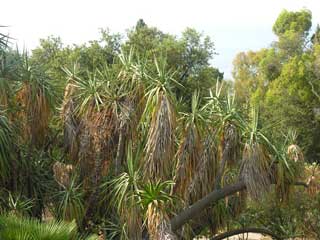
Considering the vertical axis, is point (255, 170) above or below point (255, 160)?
below

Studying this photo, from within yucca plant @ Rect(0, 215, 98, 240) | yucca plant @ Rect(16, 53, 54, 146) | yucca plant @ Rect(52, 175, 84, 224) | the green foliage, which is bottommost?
yucca plant @ Rect(0, 215, 98, 240)

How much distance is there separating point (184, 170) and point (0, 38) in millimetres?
3979

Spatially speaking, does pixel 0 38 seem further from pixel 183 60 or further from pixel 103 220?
pixel 183 60

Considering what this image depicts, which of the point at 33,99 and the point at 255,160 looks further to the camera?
the point at 33,99

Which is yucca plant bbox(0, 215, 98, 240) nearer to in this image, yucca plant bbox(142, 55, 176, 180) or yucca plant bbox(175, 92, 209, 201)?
yucca plant bbox(142, 55, 176, 180)

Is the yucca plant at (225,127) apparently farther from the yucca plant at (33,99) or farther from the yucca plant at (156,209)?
the yucca plant at (33,99)

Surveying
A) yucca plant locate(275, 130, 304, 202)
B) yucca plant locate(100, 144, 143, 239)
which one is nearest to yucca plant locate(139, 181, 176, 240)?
yucca plant locate(100, 144, 143, 239)

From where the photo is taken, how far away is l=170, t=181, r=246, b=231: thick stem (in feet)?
34.3

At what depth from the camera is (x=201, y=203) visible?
10.6 m

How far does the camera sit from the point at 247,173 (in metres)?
10.3

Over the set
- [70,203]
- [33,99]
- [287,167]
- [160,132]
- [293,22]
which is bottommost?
[70,203]

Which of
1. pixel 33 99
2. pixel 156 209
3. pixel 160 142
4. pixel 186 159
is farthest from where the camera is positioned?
pixel 33 99

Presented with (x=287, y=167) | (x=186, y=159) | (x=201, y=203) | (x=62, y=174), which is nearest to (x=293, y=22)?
(x=287, y=167)

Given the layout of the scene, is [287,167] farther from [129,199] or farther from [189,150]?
[129,199]
